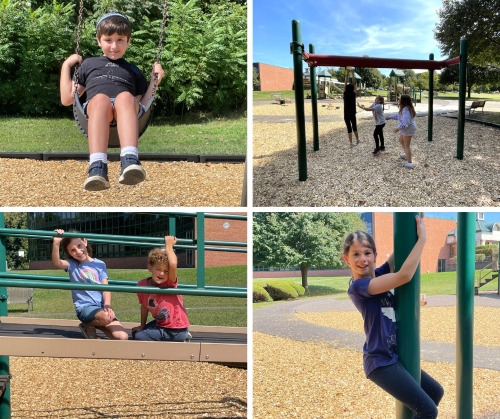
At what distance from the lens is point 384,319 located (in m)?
2.00

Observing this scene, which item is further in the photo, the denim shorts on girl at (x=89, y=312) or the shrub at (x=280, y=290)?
the shrub at (x=280, y=290)

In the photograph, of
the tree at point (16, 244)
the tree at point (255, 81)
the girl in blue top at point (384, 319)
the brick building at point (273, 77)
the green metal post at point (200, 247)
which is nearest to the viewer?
the girl in blue top at point (384, 319)

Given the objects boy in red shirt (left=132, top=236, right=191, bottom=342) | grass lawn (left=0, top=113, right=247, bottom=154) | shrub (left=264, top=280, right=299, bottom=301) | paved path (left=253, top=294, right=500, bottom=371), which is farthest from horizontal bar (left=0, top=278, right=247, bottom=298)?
shrub (left=264, top=280, right=299, bottom=301)

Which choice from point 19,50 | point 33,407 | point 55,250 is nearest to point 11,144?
point 19,50

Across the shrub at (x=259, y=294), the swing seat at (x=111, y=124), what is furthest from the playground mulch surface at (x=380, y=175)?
the shrub at (x=259, y=294)

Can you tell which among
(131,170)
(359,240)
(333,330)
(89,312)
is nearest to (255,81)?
(333,330)

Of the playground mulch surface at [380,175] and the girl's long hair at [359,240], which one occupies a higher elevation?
the playground mulch surface at [380,175]

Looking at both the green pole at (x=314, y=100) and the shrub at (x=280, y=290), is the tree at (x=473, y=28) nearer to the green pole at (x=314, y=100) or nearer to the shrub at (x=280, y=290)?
the green pole at (x=314, y=100)

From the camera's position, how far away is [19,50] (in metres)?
8.73

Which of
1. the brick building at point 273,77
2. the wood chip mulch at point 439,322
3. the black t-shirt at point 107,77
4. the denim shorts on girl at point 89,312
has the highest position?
the brick building at point 273,77

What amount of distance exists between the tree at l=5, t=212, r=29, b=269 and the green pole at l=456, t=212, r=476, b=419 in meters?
19.3

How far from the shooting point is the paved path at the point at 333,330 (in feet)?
20.2

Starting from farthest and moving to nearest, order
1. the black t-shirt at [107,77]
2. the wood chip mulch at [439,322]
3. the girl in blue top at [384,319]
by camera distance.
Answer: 1. the wood chip mulch at [439,322]
2. the black t-shirt at [107,77]
3. the girl in blue top at [384,319]

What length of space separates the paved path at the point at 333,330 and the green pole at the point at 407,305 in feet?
14.9
